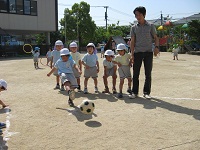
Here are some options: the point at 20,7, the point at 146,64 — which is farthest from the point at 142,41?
the point at 20,7

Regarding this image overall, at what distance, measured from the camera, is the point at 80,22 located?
49719mm

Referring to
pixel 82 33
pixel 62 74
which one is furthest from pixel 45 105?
pixel 82 33

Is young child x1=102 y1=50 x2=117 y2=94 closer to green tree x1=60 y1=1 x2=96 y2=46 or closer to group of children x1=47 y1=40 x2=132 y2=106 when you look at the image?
group of children x1=47 y1=40 x2=132 y2=106

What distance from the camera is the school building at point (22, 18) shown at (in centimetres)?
3008

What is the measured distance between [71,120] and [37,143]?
45.0 inches

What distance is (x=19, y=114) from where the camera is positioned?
5191mm

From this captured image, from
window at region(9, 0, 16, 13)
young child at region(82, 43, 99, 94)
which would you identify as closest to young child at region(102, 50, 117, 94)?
young child at region(82, 43, 99, 94)

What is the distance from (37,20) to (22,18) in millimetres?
2289

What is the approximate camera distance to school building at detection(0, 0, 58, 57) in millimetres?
30078

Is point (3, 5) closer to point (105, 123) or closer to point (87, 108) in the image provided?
point (87, 108)

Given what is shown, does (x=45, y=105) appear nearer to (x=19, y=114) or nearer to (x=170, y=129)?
(x=19, y=114)

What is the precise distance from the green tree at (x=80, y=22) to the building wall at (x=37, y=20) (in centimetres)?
1419

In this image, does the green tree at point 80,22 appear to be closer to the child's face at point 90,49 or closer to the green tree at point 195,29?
the green tree at point 195,29

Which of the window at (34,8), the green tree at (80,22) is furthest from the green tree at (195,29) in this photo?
the green tree at (80,22)
